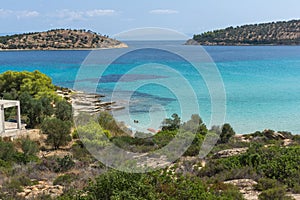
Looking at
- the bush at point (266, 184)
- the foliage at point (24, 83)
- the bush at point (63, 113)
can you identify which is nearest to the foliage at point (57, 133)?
the bush at point (63, 113)

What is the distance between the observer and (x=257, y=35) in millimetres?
132500

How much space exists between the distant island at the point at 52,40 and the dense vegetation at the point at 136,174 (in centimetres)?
10032

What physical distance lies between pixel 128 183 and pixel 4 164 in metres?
5.59

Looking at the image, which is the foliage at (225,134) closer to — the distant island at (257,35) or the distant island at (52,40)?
the distant island at (52,40)

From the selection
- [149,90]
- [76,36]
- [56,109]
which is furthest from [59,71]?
[76,36]

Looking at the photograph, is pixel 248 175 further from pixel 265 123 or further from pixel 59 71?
pixel 59 71

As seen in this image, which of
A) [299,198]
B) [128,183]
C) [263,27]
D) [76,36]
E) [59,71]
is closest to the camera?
[128,183]

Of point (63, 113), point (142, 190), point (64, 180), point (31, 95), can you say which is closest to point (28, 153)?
point (64, 180)

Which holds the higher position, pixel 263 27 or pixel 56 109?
pixel 263 27

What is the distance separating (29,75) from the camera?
24.1 meters

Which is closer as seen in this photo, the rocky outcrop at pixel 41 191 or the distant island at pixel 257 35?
the rocky outcrop at pixel 41 191

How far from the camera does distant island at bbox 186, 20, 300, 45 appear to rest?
12556 centimetres

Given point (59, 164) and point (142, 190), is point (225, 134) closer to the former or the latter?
point (59, 164)

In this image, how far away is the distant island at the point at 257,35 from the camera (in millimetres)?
125562
